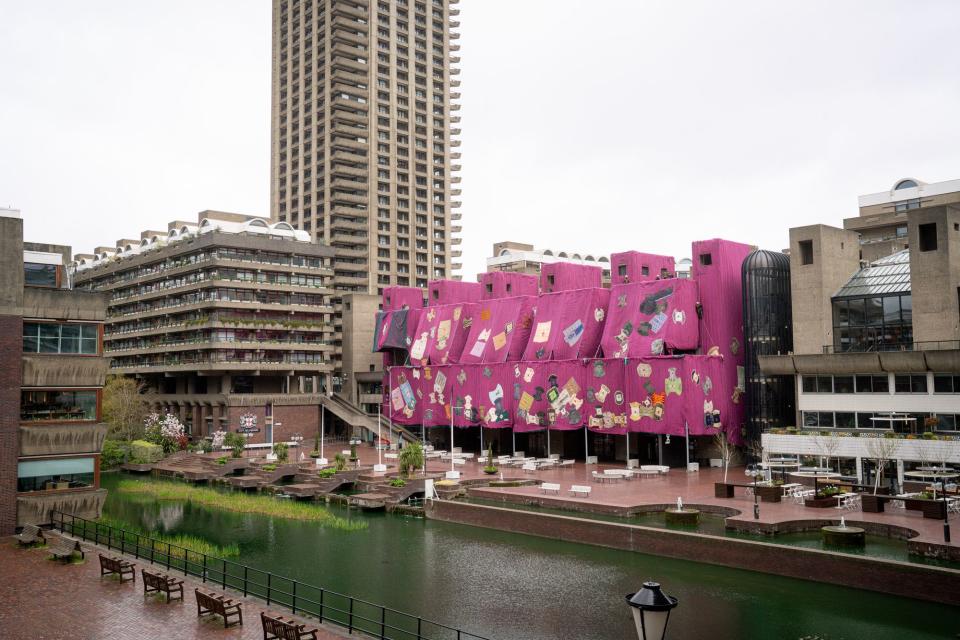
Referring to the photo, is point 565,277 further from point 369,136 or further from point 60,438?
point 369,136

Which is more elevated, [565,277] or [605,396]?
[565,277]

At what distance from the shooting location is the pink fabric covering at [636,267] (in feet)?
220

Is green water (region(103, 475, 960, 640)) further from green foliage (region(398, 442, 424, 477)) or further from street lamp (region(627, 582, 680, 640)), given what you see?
street lamp (region(627, 582, 680, 640))

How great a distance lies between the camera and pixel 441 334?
77812 mm

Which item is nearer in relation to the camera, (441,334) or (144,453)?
(144,453)

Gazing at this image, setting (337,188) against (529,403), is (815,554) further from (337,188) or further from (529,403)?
(337,188)

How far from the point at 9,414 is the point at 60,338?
4.00 metres

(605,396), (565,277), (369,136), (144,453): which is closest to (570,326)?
(565,277)

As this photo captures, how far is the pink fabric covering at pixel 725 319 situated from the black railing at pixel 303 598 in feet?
121

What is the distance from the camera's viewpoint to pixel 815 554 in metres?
27.1

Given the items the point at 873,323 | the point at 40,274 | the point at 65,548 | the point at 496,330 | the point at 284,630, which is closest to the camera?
the point at 284,630

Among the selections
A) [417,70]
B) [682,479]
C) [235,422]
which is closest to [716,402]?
[682,479]

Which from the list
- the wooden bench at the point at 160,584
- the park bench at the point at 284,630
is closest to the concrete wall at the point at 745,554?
the park bench at the point at 284,630

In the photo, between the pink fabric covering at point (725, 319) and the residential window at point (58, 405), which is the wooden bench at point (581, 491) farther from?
the residential window at point (58, 405)
